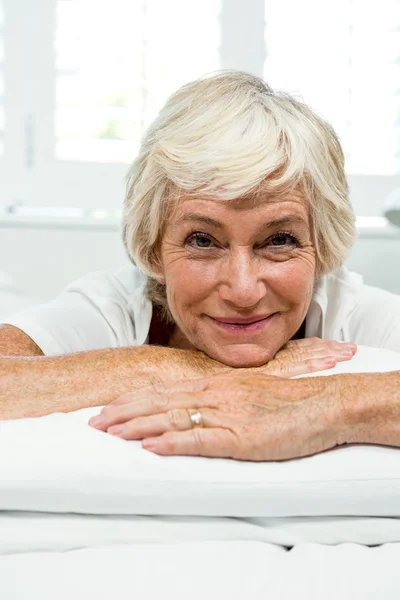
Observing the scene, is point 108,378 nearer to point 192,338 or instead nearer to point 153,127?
point 192,338

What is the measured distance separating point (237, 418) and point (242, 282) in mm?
381

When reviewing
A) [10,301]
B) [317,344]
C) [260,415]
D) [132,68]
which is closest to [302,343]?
[317,344]

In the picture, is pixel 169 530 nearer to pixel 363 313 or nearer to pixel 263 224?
pixel 263 224

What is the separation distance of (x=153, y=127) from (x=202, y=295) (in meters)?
0.36

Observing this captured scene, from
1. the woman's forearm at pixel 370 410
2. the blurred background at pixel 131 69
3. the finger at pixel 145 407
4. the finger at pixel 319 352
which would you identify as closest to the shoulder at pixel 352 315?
the finger at pixel 319 352

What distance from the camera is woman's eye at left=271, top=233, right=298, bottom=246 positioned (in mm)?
1418

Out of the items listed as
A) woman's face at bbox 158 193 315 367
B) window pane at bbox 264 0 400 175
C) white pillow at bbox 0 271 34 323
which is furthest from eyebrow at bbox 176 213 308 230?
window pane at bbox 264 0 400 175

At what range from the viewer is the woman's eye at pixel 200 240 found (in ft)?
4.64

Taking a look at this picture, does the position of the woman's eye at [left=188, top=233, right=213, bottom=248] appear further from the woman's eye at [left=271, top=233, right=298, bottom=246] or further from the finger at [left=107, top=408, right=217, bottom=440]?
the finger at [left=107, top=408, right=217, bottom=440]

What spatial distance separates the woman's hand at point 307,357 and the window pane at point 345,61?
1.84 metres

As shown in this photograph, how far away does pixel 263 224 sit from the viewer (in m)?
1.37

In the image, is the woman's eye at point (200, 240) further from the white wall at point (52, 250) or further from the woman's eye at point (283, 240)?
the white wall at point (52, 250)

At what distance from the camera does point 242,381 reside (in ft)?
3.59

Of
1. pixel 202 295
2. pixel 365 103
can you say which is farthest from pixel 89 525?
pixel 365 103
